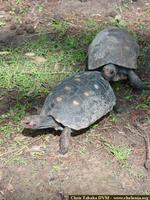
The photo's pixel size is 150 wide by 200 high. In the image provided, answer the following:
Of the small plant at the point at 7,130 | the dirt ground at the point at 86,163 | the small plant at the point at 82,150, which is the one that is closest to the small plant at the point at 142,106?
the dirt ground at the point at 86,163

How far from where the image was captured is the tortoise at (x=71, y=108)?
12.5 feet

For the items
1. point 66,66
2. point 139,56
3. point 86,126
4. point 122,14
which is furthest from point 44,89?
point 122,14

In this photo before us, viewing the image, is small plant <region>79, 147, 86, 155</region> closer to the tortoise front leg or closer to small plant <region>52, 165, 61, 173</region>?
the tortoise front leg

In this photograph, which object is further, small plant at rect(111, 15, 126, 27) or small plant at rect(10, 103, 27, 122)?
small plant at rect(111, 15, 126, 27)

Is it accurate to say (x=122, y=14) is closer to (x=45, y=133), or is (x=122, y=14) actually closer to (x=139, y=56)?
(x=139, y=56)

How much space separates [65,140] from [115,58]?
3.67 ft

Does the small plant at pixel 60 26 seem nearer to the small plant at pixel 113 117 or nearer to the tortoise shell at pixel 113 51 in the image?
the tortoise shell at pixel 113 51

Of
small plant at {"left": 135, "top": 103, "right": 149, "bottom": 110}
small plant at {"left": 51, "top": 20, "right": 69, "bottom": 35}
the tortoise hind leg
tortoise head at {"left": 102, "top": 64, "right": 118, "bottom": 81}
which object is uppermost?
tortoise head at {"left": 102, "top": 64, "right": 118, "bottom": 81}

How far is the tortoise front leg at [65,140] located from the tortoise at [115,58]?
2.64ft

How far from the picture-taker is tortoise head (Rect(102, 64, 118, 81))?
4.36 meters

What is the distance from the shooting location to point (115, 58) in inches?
176

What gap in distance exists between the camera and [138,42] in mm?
5203

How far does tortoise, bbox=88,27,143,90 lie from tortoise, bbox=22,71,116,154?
1.51 ft

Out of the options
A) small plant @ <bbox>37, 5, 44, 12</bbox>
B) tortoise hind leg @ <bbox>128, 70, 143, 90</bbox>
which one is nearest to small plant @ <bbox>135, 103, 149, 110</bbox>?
tortoise hind leg @ <bbox>128, 70, 143, 90</bbox>
